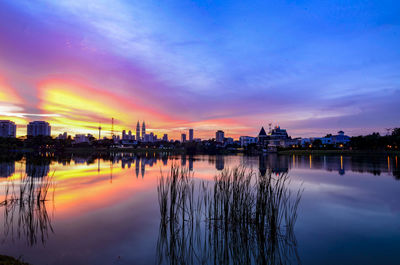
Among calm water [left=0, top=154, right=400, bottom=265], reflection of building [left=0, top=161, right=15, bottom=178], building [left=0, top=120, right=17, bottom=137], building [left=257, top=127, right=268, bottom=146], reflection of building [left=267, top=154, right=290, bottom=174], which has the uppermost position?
building [left=0, top=120, right=17, bottom=137]

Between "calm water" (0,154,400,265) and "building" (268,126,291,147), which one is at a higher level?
"building" (268,126,291,147)

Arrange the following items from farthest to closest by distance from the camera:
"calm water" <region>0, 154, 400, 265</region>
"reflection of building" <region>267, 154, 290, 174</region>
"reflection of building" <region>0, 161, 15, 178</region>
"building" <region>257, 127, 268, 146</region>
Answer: "building" <region>257, 127, 268, 146</region>, "reflection of building" <region>267, 154, 290, 174</region>, "reflection of building" <region>0, 161, 15, 178</region>, "calm water" <region>0, 154, 400, 265</region>

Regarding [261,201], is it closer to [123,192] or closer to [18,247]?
[18,247]

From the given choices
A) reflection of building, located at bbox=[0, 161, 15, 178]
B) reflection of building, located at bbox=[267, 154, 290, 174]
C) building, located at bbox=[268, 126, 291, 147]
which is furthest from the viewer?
building, located at bbox=[268, 126, 291, 147]

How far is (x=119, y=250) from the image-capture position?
298 inches

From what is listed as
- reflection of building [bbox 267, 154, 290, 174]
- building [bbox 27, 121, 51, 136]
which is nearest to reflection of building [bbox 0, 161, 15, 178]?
reflection of building [bbox 267, 154, 290, 174]

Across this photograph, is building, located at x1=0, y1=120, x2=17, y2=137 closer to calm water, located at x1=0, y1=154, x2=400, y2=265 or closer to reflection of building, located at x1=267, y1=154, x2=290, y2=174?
reflection of building, located at x1=267, y1=154, x2=290, y2=174

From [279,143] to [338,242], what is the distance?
14243 cm

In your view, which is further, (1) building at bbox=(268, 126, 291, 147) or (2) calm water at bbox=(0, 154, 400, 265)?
(1) building at bbox=(268, 126, 291, 147)

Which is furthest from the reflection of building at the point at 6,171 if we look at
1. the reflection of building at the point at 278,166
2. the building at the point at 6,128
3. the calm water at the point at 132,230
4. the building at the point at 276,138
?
the building at the point at 6,128

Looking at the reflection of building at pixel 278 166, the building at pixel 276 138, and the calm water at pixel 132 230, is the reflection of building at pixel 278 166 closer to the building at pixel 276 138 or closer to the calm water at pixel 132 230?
the calm water at pixel 132 230

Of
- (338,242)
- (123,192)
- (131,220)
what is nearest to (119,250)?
(131,220)

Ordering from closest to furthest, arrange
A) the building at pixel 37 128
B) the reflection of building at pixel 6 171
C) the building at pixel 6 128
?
the reflection of building at pixel 6 171 → the building at pixel 6 128 → the building at pixel 37 128

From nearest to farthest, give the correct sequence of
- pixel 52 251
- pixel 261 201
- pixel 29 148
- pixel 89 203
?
pixel 52 251, pixel 261 201, pixel 89 203, pixel 29 148
